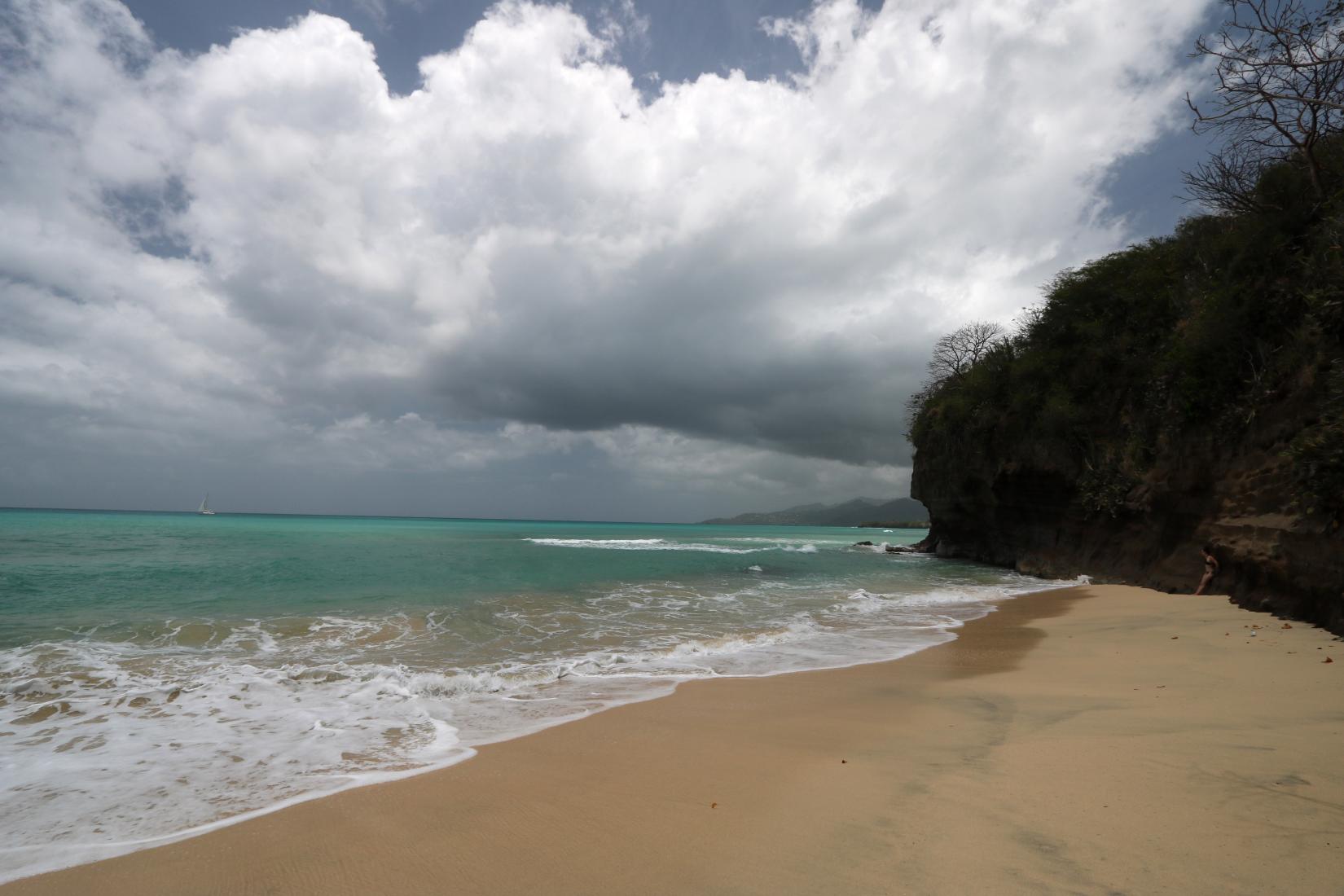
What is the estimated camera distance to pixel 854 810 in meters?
3.26

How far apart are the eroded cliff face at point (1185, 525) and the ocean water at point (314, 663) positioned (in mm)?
3315

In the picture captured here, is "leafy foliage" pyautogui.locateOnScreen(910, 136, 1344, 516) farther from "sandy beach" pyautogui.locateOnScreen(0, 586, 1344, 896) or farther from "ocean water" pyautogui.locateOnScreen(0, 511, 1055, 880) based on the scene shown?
"sandy beach" pyautogui.locateOnScreen(0, 586, 1344, 896)

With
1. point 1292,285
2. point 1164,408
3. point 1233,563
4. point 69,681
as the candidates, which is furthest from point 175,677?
point 1164,408

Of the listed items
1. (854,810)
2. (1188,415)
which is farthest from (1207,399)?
(854,810)

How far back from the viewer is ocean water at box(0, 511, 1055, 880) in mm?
4055

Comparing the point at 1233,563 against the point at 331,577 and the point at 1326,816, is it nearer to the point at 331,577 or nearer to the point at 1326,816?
the point at 1326,816

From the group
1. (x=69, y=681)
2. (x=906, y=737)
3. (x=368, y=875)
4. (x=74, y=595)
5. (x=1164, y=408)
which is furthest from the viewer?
(x=1164, y=408)

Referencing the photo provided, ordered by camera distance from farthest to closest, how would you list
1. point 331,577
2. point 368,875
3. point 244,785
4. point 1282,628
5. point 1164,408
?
point 331,577 → point 1164,408 → point 1282,628 → point 244,785 → point 368,875

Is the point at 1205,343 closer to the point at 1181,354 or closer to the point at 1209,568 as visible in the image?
the point at 1181,354


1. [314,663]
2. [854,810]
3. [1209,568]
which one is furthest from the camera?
[1209,568]

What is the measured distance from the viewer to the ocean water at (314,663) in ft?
13.3

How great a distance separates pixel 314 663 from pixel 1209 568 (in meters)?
17.3

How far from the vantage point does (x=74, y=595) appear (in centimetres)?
1288

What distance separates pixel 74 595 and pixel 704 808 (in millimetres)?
17039
